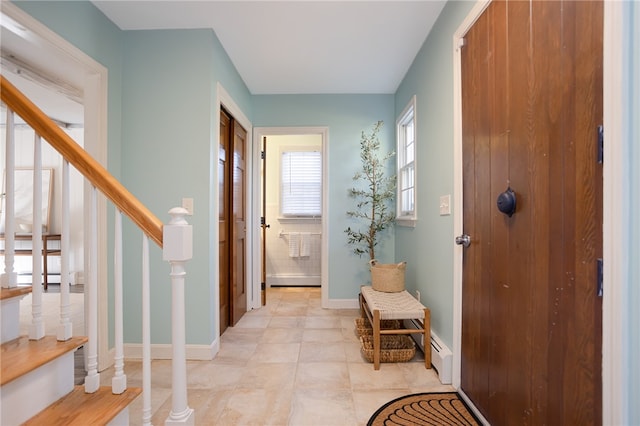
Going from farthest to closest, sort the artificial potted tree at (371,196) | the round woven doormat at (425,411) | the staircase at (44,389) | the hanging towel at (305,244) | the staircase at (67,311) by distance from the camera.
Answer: the hanging towel at (305,244) → the artificial potted tree at (371,196) → the round woven doormat at (425,411) → the staircase at (67,311) → the staircase at (44,389)

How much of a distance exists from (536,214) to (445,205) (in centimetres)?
86

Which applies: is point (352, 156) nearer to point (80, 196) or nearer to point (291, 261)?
point (291, 261)

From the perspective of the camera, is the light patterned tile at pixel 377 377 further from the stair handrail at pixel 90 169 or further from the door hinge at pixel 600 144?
the door hinge at pixel 600 144

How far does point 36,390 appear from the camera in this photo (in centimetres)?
109

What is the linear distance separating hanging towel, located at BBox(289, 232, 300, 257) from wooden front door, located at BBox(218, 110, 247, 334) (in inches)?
53.0

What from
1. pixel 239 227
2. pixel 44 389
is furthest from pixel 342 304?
pixel 44 389

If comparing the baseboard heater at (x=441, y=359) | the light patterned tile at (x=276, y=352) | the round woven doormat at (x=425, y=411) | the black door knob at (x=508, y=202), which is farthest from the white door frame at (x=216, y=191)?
the black door knob at (x=508, y=202)

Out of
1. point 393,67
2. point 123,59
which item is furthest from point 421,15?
point 123,59

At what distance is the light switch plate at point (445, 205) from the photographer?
1941 millimetres

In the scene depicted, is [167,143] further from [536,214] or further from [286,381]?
[536,214]

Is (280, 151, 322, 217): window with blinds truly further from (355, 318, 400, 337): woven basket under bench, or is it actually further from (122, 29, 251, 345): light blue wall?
(122, 29, 251, 345): light blue wall

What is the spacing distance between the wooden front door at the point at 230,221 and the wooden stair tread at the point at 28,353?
143 cm

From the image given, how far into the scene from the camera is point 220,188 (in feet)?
8.67

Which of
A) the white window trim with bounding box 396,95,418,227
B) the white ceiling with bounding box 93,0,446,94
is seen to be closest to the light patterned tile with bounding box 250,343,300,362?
the white window trim with bounding box 396,95,418,227
